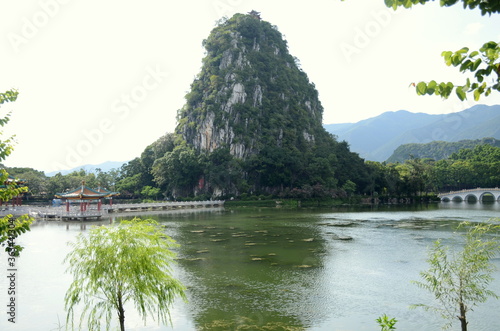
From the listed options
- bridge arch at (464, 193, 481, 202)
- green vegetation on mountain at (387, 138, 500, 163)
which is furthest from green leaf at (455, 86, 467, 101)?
green vegetation on mountain at (387, 138, 500, 163)

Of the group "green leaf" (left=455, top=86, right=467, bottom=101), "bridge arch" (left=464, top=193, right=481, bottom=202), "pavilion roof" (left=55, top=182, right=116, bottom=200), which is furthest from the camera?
"bridge arch" (left=464, top=193, right=481, bottom=202)

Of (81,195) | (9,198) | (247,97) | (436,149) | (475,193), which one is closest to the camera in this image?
Answer: (9,198)

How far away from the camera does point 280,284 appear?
14750mm

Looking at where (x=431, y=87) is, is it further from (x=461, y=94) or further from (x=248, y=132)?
(x=248, y=132)

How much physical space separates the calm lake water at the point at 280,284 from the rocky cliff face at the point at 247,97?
55705 mm

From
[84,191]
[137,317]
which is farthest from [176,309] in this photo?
[84,191]

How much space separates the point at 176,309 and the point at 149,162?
7717 centimetres

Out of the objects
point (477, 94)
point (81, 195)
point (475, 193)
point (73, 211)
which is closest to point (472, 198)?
point (475, 193)

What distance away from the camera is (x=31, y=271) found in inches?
690

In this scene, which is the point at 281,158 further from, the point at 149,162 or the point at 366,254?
the point at 366,254

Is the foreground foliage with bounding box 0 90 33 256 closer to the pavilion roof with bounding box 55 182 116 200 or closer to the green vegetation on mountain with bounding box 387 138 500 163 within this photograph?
the pavilion roof with bounding box 55 182 116 200

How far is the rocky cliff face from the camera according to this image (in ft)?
267

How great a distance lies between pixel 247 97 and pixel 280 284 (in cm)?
7350

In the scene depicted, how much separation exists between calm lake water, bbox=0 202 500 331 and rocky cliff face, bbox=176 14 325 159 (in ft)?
183
